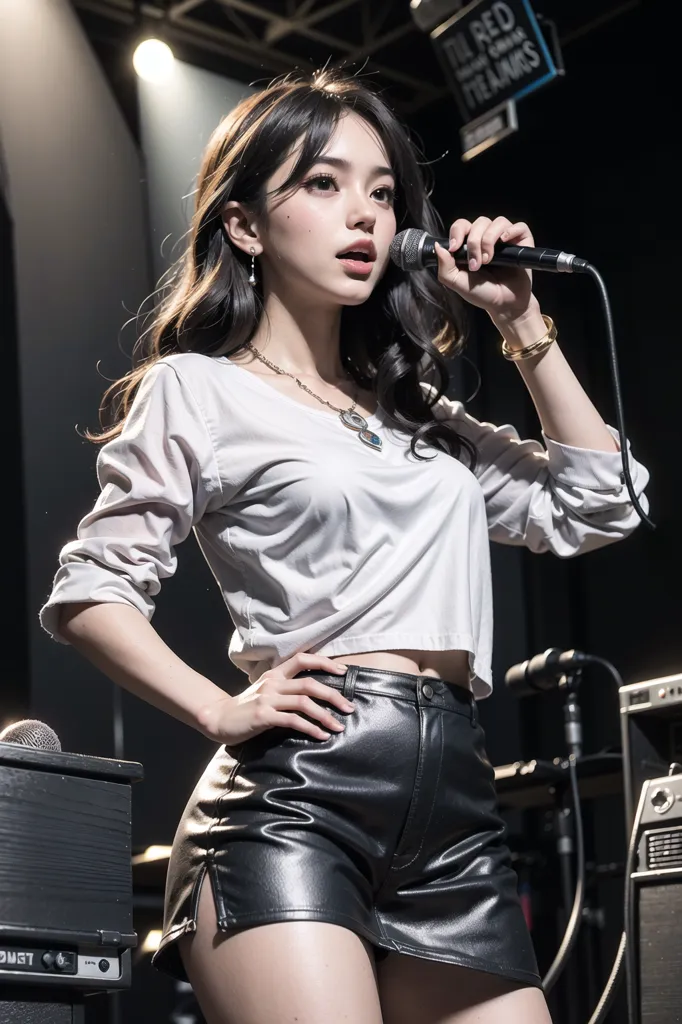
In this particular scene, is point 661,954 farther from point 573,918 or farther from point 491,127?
point 491,127

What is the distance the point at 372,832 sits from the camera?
1309 millimetres

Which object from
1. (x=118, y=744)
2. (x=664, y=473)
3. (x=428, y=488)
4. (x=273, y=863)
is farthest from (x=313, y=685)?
(x=664, y=473)

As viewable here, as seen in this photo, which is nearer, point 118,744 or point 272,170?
point 272,170

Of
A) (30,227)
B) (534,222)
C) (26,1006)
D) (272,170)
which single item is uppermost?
(534,222)

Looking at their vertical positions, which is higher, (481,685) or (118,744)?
(118,744)

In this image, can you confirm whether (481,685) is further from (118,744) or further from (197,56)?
(197,56)

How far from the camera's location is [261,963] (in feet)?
3.94

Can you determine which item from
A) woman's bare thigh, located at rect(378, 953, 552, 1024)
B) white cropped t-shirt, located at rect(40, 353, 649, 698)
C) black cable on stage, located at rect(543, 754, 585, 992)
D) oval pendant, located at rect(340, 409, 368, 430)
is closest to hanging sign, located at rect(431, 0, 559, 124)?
black cable on stage, located at rect(543, 754, 585, 992)

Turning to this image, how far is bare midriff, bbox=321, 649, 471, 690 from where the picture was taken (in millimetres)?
1371

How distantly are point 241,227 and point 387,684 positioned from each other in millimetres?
683

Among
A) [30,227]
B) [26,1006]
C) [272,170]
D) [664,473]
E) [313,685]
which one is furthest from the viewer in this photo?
[664,473]

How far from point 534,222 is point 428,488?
4250 mm

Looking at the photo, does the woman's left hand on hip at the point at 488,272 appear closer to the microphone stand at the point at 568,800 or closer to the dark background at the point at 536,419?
the microphone stand at the point at 568,800

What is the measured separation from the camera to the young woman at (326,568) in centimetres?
127
